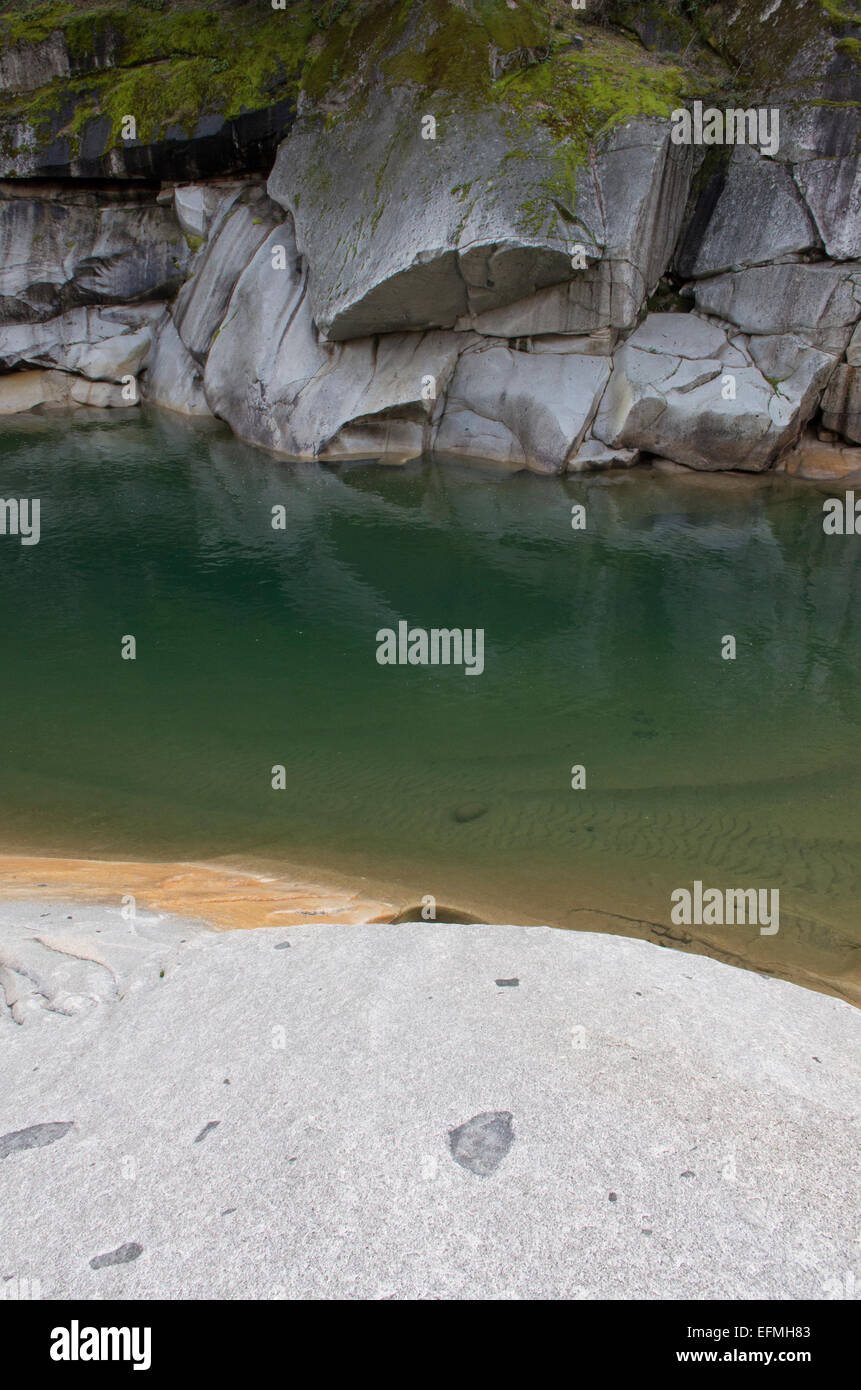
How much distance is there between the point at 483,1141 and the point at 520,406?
19341 millimetres

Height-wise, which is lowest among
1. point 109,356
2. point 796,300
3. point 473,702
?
point 473,702

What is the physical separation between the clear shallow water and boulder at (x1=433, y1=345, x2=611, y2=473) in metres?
2.10

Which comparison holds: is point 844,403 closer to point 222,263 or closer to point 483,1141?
point 222,263

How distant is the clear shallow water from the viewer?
8.20m

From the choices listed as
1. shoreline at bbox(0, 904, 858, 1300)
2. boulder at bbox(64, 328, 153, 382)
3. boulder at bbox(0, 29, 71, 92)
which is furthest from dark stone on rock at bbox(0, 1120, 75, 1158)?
boulder at bbox(0, 29, 71, 92)

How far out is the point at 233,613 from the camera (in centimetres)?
1373

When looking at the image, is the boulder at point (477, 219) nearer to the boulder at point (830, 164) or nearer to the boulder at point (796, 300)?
the boulder at point (796, 300)

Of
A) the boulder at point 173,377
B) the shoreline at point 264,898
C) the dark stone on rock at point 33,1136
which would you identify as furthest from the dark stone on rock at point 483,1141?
the boulder at point 173,377

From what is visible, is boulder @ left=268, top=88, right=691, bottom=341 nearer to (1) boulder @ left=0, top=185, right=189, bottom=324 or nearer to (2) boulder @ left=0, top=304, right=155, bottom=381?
(1) boulder @ left=0, top=185, right=189, bottom=324

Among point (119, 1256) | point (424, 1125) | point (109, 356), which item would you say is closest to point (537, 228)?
point (109, 356)

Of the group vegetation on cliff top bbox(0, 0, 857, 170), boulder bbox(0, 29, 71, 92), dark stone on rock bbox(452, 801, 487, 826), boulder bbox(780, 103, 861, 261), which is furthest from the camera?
boulder bbox(0, 29, 71, 92)

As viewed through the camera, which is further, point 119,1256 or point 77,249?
point 77,249

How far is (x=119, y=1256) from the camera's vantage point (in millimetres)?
3309

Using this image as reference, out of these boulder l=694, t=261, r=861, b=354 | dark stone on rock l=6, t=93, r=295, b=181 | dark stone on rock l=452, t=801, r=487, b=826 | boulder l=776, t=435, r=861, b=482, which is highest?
dark stone on rock l=6, t=93, r=295, b=181
